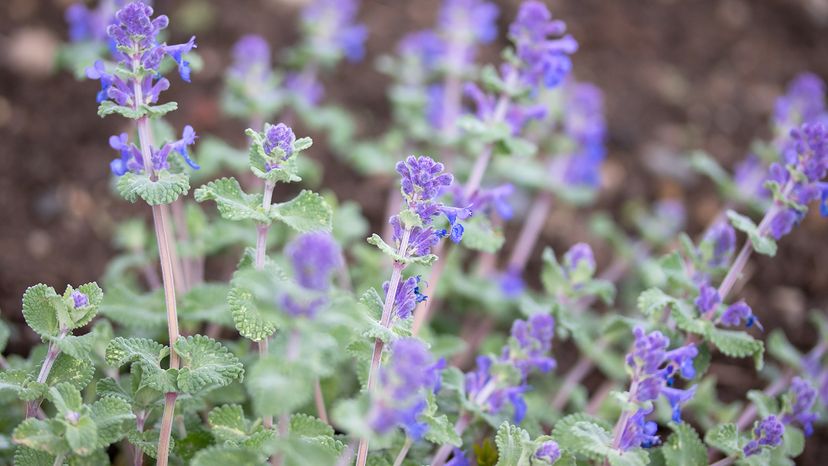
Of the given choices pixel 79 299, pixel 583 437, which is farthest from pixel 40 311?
pixel 583 437

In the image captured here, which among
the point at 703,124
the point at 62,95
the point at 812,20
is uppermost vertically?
the point at 812,20

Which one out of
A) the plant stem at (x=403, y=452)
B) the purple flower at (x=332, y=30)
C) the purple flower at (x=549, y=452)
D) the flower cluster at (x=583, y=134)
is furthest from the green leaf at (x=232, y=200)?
the flower cluster at (x=583, y=134)

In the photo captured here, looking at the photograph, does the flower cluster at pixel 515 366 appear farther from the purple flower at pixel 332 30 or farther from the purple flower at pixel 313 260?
the purple flower at pixel 332 30

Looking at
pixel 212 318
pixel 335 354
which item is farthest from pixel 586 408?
pixel 212 318

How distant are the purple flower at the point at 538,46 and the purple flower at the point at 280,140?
128 centimetres

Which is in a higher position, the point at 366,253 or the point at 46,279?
the point at 366,253

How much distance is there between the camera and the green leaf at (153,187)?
2.45m

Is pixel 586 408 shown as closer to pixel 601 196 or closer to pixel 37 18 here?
pixel 601 196

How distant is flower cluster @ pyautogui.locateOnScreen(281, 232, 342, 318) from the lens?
1.89 m

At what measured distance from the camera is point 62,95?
5.46 m

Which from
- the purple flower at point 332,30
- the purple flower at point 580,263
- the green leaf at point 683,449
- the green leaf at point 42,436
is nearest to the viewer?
the green leaf at point 42,436

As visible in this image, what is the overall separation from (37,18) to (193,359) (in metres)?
4.16

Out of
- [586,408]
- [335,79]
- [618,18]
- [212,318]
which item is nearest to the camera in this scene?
[212,318]

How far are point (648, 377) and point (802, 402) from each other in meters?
0.86
